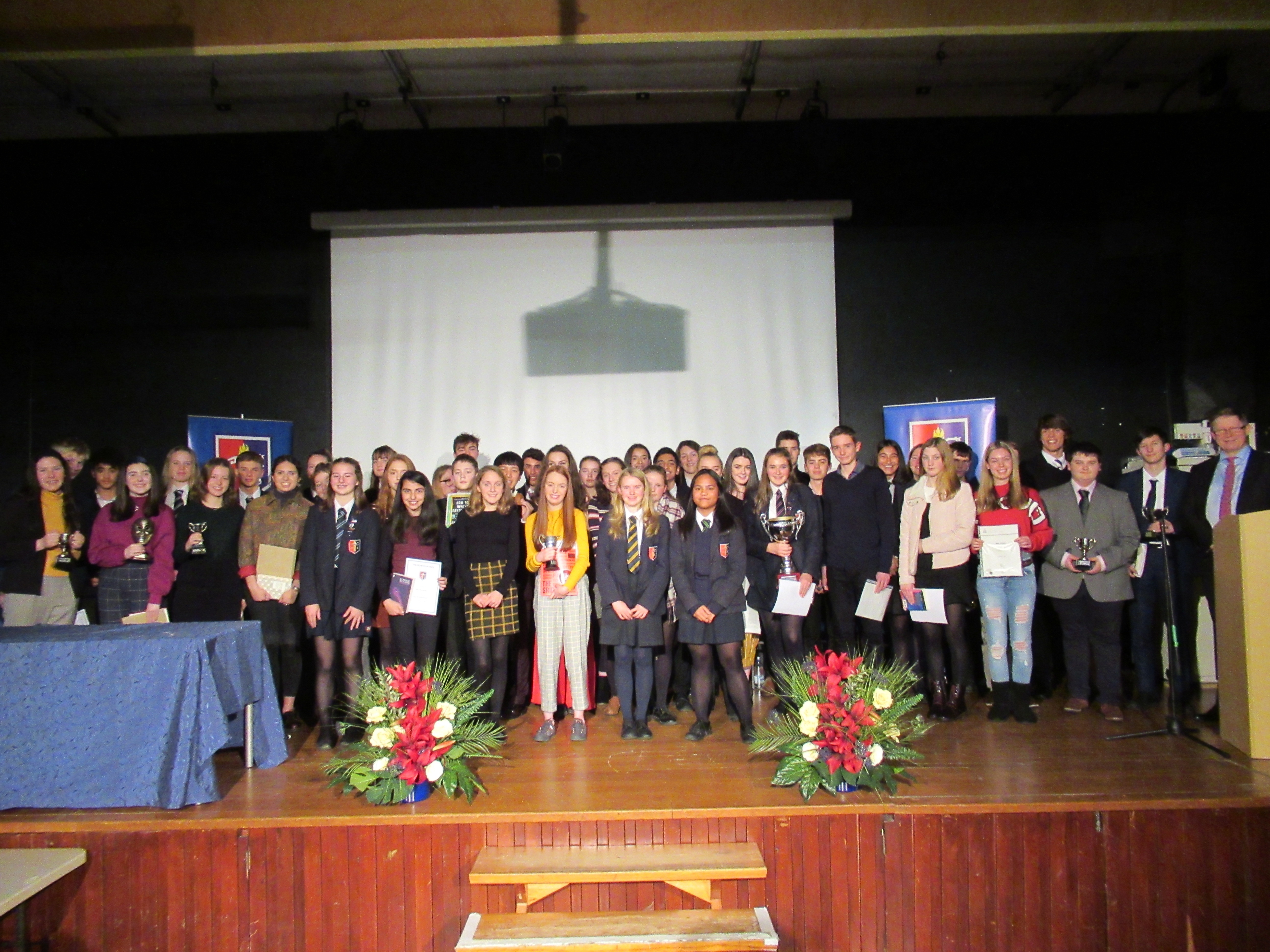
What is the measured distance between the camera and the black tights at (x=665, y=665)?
4.40 m

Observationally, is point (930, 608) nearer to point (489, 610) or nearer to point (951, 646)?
point (951, 646)

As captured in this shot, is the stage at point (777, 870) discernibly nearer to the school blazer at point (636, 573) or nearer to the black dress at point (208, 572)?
the school blazer at point (636, 573)

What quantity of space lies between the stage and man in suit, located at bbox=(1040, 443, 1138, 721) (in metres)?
1.19

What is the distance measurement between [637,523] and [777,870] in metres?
1.75

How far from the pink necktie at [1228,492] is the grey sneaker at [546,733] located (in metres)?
3.58

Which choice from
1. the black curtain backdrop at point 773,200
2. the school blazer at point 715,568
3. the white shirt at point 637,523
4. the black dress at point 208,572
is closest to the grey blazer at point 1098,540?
the school blazer at point 715,568

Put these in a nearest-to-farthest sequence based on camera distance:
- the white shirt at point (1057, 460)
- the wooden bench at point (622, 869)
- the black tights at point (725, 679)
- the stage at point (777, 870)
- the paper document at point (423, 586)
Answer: the wooden bench at point (622, 869) → the stage at point (777, 870) → the black tights at point (725, 679) → the paper document at point (423, 586) → the white shirt at point (1057, 460)

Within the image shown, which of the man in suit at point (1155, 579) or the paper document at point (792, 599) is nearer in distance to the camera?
the paper document at point (792, 599)

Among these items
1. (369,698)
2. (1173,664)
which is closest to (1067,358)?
(1173,664)

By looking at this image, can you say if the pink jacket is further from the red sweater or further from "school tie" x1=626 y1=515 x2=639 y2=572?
"school tie" x1=626 y1=515 x2=639 y2=572

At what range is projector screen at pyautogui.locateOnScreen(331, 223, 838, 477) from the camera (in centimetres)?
628

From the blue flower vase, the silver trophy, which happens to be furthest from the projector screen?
the blue flower vase

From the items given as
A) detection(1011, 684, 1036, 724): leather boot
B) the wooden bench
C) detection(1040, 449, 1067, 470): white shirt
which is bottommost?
the wooden bench

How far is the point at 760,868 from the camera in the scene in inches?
114
